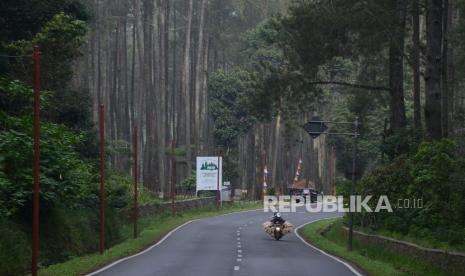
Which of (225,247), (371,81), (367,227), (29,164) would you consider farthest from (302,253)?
(371,81)

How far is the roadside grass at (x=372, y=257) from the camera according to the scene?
27359mm

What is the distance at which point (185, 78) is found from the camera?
8194cm

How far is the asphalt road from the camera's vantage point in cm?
2587

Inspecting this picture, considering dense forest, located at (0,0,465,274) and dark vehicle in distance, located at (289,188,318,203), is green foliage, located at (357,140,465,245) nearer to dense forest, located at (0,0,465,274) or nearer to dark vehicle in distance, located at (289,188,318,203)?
dense forest, located at (0,0,465,274)

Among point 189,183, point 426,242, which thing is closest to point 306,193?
point 189,183

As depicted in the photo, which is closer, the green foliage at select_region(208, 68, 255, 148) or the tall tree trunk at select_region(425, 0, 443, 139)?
the tall tree trunk at select_region(425, 0, 443, 139)

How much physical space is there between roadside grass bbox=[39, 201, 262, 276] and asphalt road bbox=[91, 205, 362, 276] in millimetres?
714

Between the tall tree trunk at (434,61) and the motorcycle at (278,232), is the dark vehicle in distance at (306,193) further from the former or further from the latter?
the tall tree trunk at (434,61)

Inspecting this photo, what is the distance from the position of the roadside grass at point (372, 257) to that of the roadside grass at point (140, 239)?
7.92 m

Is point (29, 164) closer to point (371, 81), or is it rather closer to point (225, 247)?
point (225, 247)

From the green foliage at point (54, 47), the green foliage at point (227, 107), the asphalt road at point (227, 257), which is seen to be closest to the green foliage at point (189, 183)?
the green foliage at point (227, 107)

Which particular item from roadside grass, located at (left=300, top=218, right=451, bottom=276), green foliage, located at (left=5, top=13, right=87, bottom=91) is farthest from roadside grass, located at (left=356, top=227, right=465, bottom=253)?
green foliage, located at (left=5, top=13, right=87, bottom=91)

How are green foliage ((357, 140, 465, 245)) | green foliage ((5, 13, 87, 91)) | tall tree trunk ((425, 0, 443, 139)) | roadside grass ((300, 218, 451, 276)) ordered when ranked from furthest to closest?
green foliage ((5, 13, 87, 91)) → tall tree trunk ((425, 0, 443, 139)) → green foliage ((357, 140, 465, 245)) → roadside grass ((300, 218, 451, 276))

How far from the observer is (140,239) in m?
43.3
